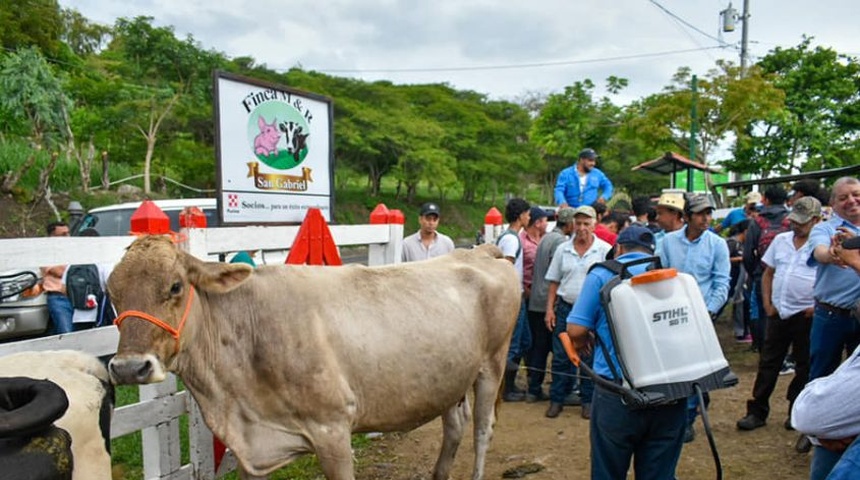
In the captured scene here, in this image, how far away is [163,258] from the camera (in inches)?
108

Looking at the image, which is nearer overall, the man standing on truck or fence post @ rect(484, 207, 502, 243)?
the man standing on truck

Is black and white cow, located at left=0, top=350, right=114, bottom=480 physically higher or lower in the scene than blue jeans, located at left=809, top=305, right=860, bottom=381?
higher

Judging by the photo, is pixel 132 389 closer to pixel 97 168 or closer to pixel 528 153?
pixel 97 168

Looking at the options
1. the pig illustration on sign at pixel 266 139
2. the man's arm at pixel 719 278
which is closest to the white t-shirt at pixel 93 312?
the pig illustration on sign at pixel 266 139

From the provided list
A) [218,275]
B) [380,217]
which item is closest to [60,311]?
[380,217]

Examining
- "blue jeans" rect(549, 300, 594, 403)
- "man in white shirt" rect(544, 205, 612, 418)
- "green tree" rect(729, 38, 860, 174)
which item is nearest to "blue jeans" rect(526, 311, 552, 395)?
"blue jeans" rect(549, 300, 594, 403)

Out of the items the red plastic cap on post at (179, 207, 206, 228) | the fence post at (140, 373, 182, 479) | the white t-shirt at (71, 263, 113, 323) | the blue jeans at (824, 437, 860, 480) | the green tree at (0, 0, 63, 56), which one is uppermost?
the green tree at (0, 0, 63, 56)

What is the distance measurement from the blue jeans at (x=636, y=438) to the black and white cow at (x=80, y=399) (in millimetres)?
2121

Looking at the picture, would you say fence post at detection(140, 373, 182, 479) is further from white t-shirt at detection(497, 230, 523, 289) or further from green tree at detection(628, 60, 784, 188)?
green tree at detection(628, 60, 784, 188)

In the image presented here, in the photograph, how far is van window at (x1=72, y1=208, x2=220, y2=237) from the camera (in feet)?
24.3

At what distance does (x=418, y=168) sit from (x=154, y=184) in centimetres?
1036

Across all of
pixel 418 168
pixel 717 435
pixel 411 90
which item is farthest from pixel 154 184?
pixel 717 435

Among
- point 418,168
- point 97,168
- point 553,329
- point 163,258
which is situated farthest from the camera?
point 418,168

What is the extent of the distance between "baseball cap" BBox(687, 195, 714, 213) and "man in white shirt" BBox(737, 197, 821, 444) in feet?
2.33
